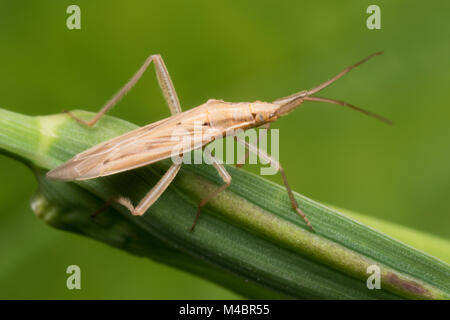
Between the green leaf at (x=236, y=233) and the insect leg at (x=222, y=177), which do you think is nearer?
the green leaf at (x=236, y=233)

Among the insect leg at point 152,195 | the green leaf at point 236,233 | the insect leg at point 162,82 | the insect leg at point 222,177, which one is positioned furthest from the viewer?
the insect leg at point 162,82

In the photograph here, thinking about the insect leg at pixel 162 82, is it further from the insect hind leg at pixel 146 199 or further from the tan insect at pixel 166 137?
the insect hind leg at pixel 146 199

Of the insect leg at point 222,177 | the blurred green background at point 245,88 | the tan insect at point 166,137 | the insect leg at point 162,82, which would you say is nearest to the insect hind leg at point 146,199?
the tan insect at point 166,137

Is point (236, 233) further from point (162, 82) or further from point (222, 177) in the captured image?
point (162, 82)

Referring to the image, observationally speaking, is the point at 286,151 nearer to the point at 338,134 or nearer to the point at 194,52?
the point at 338,134

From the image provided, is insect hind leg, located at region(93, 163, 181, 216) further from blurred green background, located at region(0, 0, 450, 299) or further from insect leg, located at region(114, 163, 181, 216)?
blurred green background, located at region(0, 0, 450, 299)

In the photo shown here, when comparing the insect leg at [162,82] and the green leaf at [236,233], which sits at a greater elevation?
the insect leg at [162,82]

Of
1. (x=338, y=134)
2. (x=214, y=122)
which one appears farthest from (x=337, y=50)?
(x=214, y=122)
